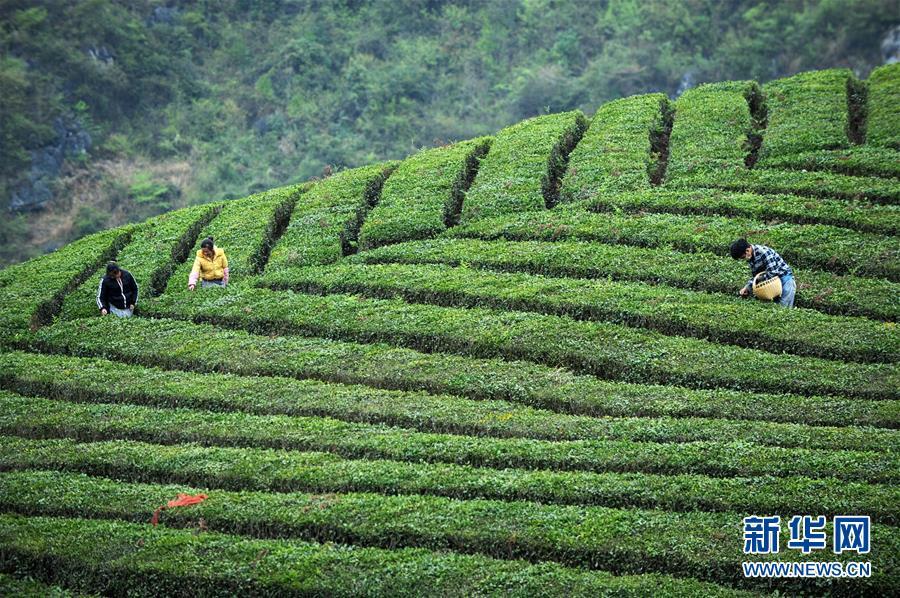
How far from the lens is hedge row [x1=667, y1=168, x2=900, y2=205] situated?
25922mm

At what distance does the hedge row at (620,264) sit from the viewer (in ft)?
73.0

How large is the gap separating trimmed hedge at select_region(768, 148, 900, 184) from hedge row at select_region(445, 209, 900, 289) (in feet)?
11.3

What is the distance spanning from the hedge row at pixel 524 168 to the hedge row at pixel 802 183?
12.4 feet

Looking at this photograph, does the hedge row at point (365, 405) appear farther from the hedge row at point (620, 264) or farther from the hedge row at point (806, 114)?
the hedge row at point (806, 114)

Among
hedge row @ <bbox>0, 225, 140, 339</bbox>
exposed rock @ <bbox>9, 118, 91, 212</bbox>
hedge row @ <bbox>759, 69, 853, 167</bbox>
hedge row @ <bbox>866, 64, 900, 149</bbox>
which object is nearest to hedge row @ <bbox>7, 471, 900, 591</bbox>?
hedge row @ <bbox>0, 225, 140, 339</bbox>

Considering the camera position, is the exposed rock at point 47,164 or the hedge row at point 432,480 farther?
the exposed rock at point 47,164

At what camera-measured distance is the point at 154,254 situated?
28.9 m

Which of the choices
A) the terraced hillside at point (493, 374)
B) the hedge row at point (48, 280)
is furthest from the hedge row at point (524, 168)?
the hedge row at point (48, 280)

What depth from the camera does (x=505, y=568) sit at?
1473 centimetres

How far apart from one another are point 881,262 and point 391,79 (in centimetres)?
5382

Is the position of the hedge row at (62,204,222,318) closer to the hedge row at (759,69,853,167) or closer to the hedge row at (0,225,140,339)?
the hedge row at (0,225,140,339)

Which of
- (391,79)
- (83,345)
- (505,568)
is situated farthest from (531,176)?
(391,79)

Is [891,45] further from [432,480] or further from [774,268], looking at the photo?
[432,480]

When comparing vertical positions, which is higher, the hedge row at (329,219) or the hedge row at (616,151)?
the hedge row at (616,151)
